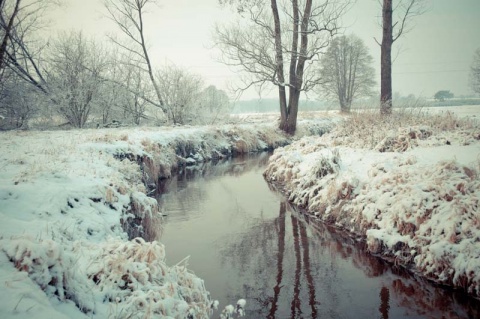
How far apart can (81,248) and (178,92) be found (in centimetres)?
1766

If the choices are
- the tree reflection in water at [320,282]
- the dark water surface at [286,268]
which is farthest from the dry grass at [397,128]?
the tree reflection in water at [320,282]

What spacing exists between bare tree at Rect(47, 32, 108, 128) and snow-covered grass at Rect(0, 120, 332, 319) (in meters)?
10.0

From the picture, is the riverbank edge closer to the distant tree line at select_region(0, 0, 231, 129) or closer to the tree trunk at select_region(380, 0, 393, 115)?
the tree trunk at select_region(380, 0, 393, 115)

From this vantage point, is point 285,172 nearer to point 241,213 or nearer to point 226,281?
point 241,213

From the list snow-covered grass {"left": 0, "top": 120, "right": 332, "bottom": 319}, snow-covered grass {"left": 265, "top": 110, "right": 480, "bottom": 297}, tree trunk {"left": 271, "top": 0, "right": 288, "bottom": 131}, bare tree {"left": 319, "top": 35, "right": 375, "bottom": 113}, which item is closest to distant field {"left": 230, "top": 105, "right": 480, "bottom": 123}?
snow-covered grass {"left": 265, "top": 110, "right": 480, "bottom": 297}

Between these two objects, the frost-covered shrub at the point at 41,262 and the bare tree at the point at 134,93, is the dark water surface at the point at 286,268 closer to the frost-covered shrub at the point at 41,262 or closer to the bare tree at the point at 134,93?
the frost-covered shrub at the point at 41,262

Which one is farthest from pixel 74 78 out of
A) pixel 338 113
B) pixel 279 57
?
pixel 338 113

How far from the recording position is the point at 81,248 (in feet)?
9.25

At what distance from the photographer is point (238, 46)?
49.4 feet

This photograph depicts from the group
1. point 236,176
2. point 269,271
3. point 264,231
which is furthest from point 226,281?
point 236,176

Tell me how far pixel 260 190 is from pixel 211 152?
7.01 m

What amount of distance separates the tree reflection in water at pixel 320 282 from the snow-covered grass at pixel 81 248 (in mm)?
611

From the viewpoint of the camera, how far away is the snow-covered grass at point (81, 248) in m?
2.00

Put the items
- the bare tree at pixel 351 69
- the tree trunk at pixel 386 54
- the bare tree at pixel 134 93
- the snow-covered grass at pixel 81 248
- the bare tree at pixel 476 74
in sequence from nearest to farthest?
the snow-covered grass at pixel 81 248 → the tree trunk at pixel 386 54 → the bare tree at pixel 134 93 → the bare tree at pixel 476 74 → the bare tree at pixel 351 69
